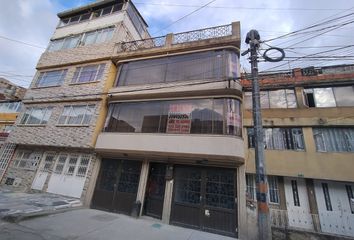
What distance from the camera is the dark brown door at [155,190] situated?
964cm

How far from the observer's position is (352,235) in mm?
8328

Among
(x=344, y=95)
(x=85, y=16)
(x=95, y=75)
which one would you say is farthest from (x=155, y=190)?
(x=85, y=16)

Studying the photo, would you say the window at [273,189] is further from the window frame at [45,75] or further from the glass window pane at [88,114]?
the window frame at [45,75]

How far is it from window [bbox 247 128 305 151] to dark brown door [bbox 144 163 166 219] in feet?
17.8

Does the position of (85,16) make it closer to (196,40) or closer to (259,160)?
(196,40)

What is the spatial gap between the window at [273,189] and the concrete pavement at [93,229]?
390 cm

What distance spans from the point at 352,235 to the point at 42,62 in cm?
2311

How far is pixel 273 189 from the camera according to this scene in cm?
1006

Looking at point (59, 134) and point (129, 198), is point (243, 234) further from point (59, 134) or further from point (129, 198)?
point (59, 134)

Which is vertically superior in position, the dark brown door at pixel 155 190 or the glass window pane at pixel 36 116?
Result: the glass window pane at pixel 36 116

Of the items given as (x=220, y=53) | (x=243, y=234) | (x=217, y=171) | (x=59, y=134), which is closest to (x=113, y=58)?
(x=59, y=134)

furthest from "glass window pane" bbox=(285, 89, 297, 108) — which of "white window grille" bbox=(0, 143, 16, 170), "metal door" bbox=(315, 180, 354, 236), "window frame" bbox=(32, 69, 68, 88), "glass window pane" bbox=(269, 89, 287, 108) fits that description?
"white window grille" bbox=(0, 143, 16, 170)

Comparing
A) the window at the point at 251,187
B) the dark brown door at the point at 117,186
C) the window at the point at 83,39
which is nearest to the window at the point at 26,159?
A: the dark brown door at the point at 117,186

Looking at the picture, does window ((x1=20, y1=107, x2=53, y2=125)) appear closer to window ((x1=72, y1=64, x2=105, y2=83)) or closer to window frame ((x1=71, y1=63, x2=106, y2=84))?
window frame ((x1=71, y1=63, x2=106, y2=84))
